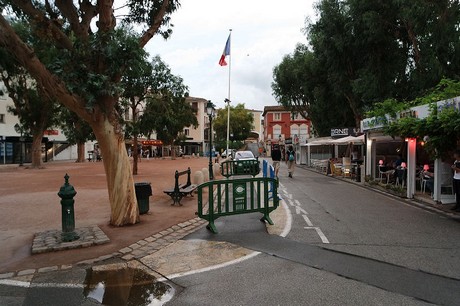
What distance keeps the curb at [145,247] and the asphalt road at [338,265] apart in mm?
498

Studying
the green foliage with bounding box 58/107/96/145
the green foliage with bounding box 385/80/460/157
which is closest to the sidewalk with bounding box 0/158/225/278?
the green foliage with bounding box 385/80/460/157

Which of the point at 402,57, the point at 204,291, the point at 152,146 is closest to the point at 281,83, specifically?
the point at 402,57

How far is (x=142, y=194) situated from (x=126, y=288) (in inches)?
182

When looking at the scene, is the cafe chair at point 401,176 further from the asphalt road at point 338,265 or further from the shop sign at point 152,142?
the shop sign at point 152,142

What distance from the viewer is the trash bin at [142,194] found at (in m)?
9.32

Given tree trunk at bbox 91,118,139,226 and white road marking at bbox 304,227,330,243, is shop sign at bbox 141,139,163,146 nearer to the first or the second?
tree trunk at bbox 91,118,139,226

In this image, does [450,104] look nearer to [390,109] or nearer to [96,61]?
[390,109]

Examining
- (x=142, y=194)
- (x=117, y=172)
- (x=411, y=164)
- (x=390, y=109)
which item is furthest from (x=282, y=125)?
(x=117, y=172)

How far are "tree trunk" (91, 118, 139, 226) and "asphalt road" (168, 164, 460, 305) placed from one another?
1.77 metres

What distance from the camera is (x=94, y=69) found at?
760cm

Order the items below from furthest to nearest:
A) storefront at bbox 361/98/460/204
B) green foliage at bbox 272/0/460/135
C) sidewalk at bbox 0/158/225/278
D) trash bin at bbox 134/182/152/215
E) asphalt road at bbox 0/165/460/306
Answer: green foliage at bbox 272/0/460/135 < storefront at bbox 361/98/460/204 < trash bin at bbox 134/182/152/215 < sidewalk at bbox 0/158/225/278 < asphalt road at bbox 0/165/460/306

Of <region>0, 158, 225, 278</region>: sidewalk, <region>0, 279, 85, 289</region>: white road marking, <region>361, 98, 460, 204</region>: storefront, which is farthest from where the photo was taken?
<region>361, 98, 460, 204</region>: storefront

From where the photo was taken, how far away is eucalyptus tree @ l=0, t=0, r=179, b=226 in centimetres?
661

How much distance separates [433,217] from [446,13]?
11583 mm
